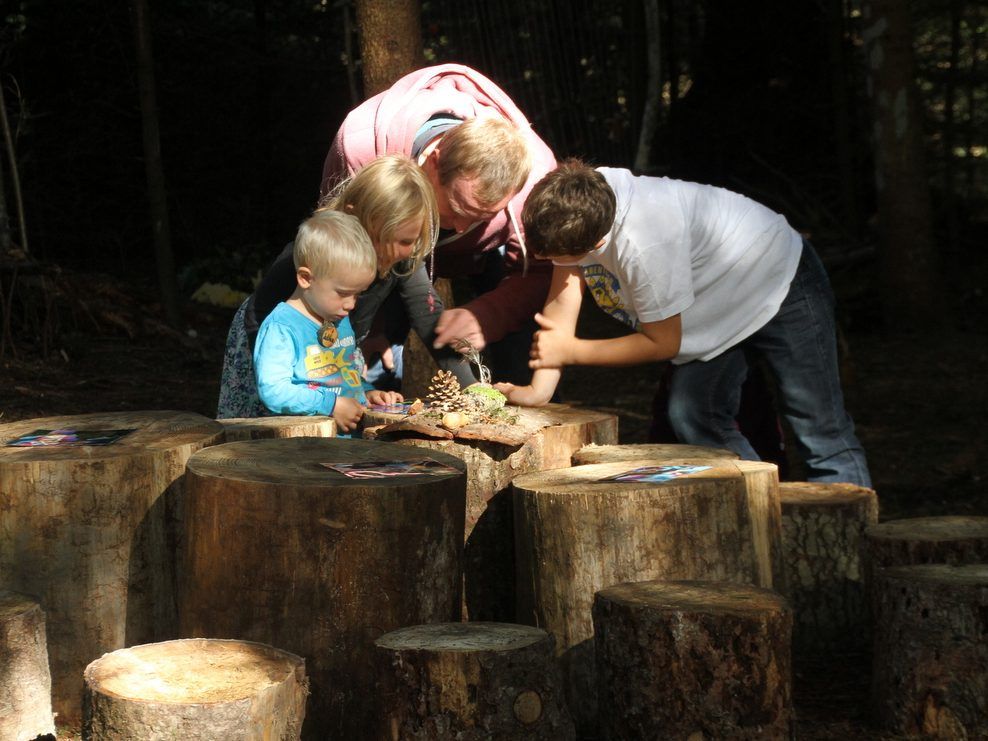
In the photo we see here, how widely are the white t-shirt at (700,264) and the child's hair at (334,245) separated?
715mm

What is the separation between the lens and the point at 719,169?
11969mm

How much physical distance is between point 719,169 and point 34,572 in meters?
9.81

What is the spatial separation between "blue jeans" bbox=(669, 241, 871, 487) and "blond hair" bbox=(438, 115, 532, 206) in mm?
905

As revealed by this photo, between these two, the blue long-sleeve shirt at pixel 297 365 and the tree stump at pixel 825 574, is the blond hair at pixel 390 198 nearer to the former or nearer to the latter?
the blue long-sleeve shirt at pixel 297 365

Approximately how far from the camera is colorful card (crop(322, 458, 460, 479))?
2.90m

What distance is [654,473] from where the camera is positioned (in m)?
3.22

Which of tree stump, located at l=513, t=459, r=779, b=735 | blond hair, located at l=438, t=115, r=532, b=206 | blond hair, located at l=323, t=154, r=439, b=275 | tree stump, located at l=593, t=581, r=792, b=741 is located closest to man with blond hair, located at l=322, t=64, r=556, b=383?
blond hair, located at l=438, t=115, r=532, b=206

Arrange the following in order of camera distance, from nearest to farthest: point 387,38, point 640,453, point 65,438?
1. point 65,438
2. point 640,453
3. point 387,38

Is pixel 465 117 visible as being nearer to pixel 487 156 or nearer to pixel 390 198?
pixel 487 156

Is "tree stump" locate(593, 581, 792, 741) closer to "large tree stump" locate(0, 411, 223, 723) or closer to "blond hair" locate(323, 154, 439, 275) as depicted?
"large tree stump" locate(0, 411, 223, 723)

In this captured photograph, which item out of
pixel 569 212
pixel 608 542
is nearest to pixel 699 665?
pixel 608 542

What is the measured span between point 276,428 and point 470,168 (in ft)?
3.23

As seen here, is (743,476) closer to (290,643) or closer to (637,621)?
(637,621)

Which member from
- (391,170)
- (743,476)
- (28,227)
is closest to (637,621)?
(743,476)
